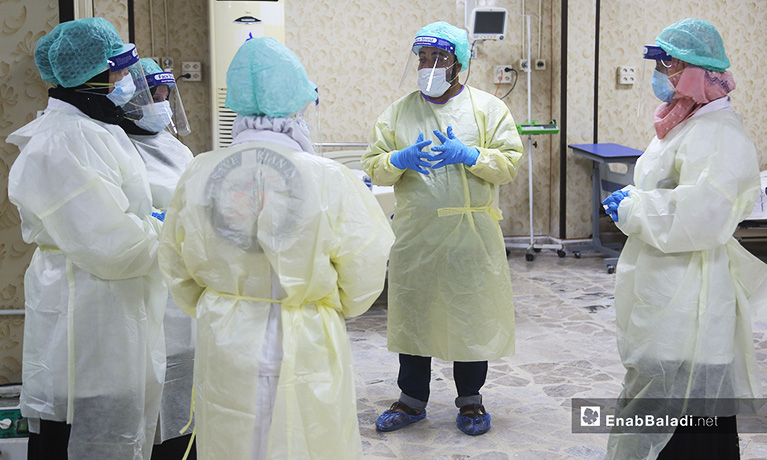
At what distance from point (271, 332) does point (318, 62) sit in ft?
15.2

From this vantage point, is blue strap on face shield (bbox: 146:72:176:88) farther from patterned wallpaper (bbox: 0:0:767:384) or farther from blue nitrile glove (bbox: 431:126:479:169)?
patterned wallpaper (bbox: 0:0:767:384)

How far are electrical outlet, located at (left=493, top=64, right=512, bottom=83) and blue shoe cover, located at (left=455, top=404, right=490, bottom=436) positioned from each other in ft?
13.2

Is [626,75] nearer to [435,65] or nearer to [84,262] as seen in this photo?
[435,65]

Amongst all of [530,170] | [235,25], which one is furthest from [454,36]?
[530,170]

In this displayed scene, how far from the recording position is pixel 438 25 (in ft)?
9.27

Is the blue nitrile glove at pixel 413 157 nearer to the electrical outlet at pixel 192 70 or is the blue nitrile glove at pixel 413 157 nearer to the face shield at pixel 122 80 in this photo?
the face shield at pixel 122 80

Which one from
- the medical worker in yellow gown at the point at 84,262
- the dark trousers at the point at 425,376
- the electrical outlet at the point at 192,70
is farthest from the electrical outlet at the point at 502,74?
the medical worker in yellow gown at the point at 84,262

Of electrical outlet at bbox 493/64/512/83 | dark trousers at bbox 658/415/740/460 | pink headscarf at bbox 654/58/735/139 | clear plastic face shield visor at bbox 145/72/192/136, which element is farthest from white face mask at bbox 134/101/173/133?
electrical outlet at bbox 493/64/512/83

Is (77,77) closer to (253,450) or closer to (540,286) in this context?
(253,450)

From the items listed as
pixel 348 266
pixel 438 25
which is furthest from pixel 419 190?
pixel 348 266

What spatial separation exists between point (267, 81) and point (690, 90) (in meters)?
1.32

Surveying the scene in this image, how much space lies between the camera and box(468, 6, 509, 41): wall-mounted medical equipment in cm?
581

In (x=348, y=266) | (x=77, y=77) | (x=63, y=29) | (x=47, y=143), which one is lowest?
(x=348, y=266)

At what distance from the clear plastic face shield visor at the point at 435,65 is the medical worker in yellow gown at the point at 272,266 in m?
1.12
